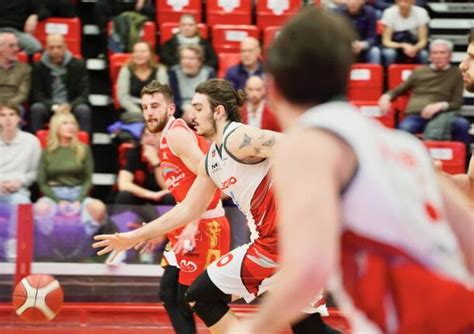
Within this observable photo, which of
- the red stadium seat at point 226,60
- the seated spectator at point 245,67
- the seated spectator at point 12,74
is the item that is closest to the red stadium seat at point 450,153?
the seated spectator at point 245,67

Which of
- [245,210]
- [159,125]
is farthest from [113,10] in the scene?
[245,210]

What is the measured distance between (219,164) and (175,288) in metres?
1.19

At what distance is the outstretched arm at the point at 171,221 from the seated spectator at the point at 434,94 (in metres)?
4.56

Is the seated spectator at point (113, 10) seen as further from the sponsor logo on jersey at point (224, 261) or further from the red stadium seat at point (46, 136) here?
the sponsor logo on jersey at point (224, 261)

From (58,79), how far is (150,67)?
3.04 feet

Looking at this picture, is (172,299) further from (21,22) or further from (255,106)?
(21,22)

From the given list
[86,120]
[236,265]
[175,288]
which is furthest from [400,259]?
[86,120]

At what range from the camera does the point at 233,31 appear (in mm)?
10602

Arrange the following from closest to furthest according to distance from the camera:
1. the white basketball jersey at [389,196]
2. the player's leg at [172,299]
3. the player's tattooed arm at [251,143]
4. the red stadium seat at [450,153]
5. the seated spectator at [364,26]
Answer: the white basketball jersey at [389,196]
the player's tattooed arm at [251,143]
the player's leg at [172,299]
the red stadium seat at [450,153]
the seated spectator at [364,26]

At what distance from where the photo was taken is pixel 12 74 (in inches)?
372

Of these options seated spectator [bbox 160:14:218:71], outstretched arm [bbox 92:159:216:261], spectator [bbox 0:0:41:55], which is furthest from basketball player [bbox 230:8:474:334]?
spectator [bbox 0:0:41:55]

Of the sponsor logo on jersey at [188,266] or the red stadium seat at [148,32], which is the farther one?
the red stadium seat at [148,32]

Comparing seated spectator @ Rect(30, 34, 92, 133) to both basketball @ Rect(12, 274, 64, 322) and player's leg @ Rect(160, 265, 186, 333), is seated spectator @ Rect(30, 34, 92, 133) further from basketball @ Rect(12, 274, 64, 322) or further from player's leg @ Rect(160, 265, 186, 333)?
player's leg @ Rect(160, 265, 186, 333)

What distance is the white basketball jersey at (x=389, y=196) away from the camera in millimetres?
2115
